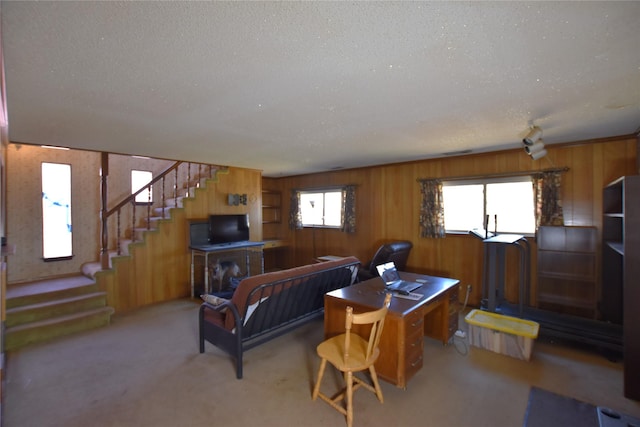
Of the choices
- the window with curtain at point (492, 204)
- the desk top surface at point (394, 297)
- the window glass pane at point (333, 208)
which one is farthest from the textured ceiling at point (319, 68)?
the window glass pane at point (333, 208)

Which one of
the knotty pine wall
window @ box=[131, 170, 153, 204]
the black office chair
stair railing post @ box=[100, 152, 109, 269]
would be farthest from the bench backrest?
window @ box=[131, 170, 153, 204]

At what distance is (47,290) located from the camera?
3.79m

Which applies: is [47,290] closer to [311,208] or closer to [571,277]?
[311,208]

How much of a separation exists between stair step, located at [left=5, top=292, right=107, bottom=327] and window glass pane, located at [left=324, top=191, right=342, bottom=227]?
13.8ft

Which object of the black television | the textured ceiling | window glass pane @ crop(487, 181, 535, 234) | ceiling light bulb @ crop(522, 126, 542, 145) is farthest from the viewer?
the black television

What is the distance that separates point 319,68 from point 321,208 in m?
5.12

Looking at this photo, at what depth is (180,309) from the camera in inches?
174

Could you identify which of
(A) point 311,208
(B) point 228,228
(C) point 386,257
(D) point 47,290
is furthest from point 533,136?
(D) point 47,290

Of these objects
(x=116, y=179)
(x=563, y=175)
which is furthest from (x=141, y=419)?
(x=563, y=175)

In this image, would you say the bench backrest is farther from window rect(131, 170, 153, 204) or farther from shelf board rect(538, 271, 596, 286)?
window rect(131, 170, 153, 204)

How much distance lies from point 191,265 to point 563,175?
5649 millimetres

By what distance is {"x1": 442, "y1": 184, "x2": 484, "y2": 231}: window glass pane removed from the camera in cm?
450

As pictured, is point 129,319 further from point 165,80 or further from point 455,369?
point 455,369

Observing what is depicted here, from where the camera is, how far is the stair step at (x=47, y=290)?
11.6ft
